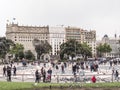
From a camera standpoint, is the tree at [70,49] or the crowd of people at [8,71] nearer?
the crowd of people at [8,71]

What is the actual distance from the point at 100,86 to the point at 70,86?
2.59m

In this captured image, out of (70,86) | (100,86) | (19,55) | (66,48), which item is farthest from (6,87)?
(19,55)

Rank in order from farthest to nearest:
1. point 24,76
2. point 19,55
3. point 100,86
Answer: point 19,55 < point 24,76 < point 100,86

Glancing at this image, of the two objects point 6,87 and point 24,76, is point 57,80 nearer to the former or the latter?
point 24,76

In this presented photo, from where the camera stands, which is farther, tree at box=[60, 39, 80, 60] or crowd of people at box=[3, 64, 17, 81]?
tree at box=[60, 39, 80, 60]

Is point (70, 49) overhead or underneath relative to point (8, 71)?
overhead

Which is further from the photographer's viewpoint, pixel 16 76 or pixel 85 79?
pixel 16 76

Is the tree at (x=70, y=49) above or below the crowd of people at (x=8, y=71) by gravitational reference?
above

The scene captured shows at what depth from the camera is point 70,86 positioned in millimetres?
34438

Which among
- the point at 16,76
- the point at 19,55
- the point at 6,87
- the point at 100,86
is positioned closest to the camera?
the point at 6,87

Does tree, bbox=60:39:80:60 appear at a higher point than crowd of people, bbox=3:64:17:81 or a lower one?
higher

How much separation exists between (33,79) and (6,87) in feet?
29.2

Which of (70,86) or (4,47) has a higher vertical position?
(4,47)

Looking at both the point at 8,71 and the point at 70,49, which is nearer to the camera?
the point at 8,71
